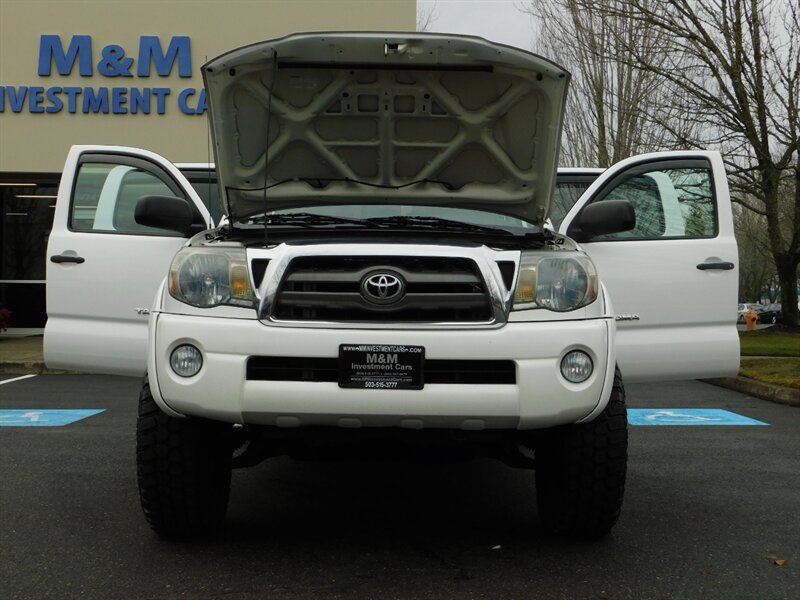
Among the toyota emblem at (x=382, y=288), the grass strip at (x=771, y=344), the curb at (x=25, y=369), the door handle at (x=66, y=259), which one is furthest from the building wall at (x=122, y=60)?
the toyota emblem at (x=382, y=288)

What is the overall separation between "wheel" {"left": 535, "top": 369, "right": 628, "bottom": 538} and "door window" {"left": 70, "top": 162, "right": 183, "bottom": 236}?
8.09ft

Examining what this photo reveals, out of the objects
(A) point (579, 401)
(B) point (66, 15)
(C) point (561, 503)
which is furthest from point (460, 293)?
(B) point (66, 15)

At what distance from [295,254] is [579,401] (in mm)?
1176

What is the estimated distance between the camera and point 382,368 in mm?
3311

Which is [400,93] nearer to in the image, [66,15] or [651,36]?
[66,15]

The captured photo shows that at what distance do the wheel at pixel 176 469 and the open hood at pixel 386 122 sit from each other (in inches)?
40.9

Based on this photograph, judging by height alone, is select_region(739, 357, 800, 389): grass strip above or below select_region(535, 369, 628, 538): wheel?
below

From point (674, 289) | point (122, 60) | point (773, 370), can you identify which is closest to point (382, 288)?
point (674, 289)

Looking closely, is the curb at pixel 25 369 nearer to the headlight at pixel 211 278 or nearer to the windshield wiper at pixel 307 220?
the windshield wiper at pixel 307 220

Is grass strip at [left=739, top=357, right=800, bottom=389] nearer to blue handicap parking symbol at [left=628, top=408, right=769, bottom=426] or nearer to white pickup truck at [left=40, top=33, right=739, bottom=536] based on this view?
blue handicap parking symbol at [left=628, top=408, right=769, bottom=426]

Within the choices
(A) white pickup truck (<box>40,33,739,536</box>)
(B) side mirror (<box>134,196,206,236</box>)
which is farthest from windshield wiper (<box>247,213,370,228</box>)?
(B) side mirror (<box>134,196,206,236</box>)

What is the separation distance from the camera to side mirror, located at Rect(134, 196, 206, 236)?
4250 mm

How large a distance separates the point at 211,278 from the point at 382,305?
0.66 m

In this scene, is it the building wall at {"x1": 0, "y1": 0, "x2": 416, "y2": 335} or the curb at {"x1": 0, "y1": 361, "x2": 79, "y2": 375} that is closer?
the curb at {"x1": 0, "y1": 361, "x2": 79, "y2": 375}
